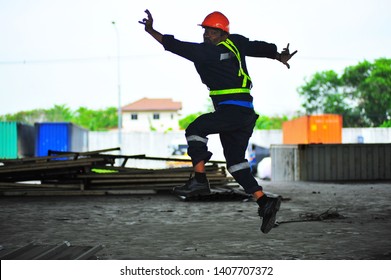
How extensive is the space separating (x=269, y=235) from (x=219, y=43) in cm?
255

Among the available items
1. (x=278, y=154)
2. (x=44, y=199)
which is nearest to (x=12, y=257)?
(x=44, y=199)

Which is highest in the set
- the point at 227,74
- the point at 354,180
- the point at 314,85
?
the point at 314,85

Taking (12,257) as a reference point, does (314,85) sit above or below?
above

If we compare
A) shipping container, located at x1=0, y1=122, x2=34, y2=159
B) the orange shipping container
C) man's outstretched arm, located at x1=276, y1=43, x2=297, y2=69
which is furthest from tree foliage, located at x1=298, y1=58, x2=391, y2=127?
man's outstretched arm, located at x1=276, y1=43, x2=297, y2=69

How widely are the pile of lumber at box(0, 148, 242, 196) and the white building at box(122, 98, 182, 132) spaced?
255 feet

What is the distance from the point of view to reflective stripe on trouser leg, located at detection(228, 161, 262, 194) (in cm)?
564

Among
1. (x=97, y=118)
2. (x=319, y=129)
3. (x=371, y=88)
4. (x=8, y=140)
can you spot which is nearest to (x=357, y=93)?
(x=371, y=88)

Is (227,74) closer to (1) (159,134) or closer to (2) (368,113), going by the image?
(1) (159,134)

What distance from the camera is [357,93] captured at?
221 ft

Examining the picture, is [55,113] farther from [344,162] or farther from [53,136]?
[344,162]

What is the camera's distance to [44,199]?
11.8 meters

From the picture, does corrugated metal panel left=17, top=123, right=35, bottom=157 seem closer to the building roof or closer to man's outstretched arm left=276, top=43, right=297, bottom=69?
man's outstretched arm left=276, top=43, right=297, bottom=69

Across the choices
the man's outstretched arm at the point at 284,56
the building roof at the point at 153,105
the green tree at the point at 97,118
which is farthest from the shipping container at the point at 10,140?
the green tree at the point at 97,118

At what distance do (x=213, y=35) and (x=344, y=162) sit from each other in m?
14.3
